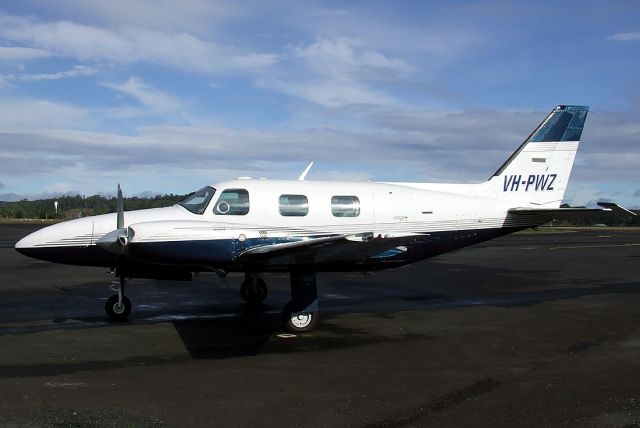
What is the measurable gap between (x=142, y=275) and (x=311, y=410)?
5.74 m

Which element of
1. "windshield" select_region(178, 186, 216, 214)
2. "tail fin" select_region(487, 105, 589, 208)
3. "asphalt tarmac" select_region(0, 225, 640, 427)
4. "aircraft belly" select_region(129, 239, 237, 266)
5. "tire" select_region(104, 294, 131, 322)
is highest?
"tail fin" select_region(487, 105, 589, 208)

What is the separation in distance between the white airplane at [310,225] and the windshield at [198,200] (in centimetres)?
3

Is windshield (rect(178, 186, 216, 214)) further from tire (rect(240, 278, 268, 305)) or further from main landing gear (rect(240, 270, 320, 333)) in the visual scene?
tire (rect(240, 278, 268, 305))

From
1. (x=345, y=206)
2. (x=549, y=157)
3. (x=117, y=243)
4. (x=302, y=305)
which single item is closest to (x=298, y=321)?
(x=302, y=305)

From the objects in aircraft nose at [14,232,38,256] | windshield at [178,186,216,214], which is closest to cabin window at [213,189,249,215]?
windshield at [178,186,216,214]

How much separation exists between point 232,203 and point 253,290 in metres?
3.12

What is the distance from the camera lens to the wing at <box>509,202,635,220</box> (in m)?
11.2

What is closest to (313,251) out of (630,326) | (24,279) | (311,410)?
(311,410)

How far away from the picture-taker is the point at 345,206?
10.9 m

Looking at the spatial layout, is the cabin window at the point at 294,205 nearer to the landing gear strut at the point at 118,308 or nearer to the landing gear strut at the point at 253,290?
the landing gear strut at the point at 253,290

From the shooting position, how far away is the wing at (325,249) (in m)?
8.05

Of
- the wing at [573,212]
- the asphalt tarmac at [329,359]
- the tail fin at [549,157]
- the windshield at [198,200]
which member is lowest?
the asphalt tarmac at [329,359]

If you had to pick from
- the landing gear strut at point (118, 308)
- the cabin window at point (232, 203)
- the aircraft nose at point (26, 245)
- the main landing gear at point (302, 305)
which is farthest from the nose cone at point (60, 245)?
the main landing gear at point (302, 305)

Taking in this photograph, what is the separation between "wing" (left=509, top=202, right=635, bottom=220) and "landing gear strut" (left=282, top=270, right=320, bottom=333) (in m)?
5.13
